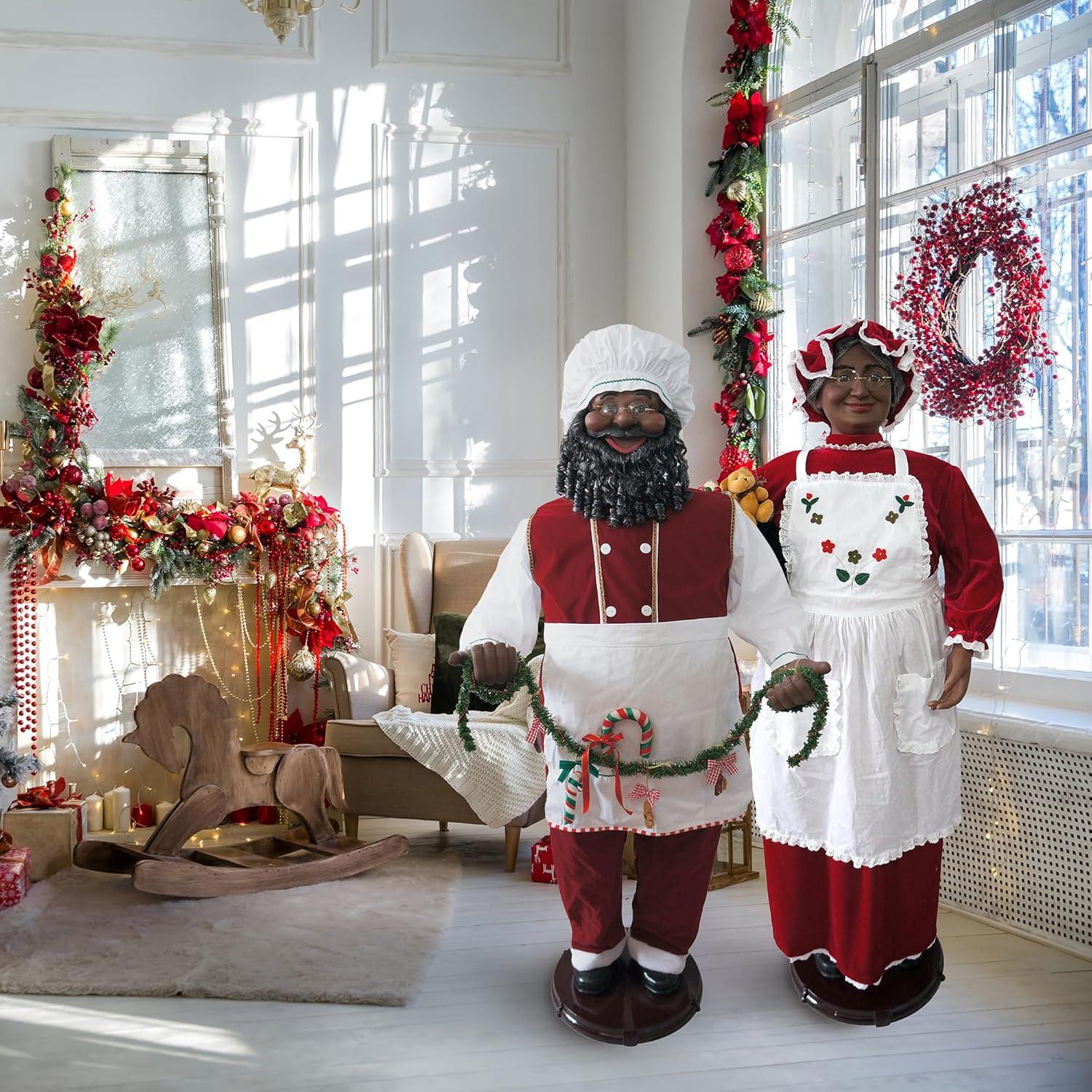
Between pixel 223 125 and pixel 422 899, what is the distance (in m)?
3.42

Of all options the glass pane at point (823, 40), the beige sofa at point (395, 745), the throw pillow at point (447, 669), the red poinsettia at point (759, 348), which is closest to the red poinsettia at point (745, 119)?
the glass pane at point (823, 40)

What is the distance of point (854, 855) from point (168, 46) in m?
4.35

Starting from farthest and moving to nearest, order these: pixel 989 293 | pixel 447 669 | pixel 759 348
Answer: pixel 759 348 < pixel 447 669 < pixel 989 293

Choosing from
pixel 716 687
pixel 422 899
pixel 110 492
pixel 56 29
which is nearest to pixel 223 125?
pixel 56 29

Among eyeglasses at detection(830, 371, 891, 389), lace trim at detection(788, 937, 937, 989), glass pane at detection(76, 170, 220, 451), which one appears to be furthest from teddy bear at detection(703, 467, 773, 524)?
glass pane at detection(76, 170, 220, 451)

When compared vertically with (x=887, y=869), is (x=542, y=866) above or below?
below

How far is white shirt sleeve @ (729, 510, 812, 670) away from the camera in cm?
256

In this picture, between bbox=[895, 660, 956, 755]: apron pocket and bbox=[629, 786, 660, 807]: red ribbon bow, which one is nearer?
bbox=[629, 786, 660, 807]: red ribbon bow

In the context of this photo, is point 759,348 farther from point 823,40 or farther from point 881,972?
point 881,972

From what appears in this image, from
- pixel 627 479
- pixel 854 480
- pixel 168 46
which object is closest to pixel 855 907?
pixel 854 480

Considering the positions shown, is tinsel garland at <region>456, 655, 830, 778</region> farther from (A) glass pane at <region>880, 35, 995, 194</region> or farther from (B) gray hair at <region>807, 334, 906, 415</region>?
(A) glass pane at <region>880, 35, 995, 194</region>

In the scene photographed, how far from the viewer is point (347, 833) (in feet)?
13.6

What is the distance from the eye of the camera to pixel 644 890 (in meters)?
2.62

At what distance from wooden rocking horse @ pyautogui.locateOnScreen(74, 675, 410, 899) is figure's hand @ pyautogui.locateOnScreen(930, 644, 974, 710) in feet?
6.62
